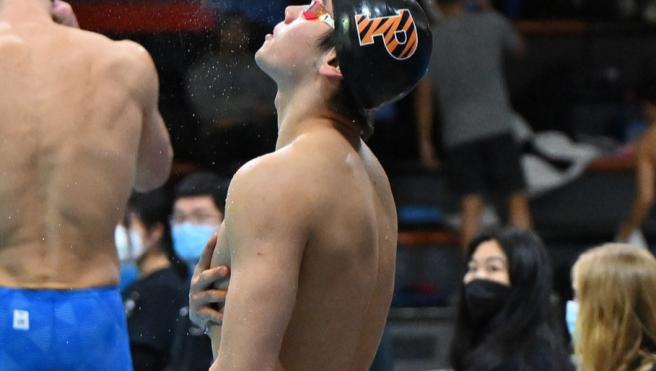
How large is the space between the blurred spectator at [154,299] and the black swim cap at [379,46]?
2461 mm

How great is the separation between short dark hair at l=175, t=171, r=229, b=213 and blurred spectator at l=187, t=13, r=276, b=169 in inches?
9.0

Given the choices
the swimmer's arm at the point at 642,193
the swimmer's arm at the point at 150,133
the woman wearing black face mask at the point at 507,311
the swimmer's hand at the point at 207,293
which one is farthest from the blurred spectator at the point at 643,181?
the swimmer's hand at the point at 207,293

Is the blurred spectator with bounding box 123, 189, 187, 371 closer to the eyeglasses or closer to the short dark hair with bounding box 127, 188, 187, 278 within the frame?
the short dark hair with bounding box 127, 188, 187, 278

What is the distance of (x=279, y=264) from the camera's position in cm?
245

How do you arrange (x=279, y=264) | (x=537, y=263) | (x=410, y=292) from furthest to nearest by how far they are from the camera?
(x=410, y=292), (x=537, y=263), (x=279, y=264)

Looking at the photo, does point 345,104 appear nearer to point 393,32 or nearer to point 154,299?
point 393,32

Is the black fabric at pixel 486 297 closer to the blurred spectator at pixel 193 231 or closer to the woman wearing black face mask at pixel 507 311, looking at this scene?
the woman wearing black face mask at pixel 507 311

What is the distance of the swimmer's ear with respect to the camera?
2.66 metres

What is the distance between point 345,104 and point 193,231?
2412mm

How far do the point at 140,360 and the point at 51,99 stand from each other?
65.0 inches

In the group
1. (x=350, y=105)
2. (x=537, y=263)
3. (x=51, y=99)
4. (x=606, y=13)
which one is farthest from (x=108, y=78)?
(x=606, y=13)

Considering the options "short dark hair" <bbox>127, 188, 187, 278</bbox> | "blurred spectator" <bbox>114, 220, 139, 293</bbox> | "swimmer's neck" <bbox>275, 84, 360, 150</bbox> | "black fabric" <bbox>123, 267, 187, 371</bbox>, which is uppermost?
"swimmer's neck" <bbox>275, 84, 360, 150</bbox>

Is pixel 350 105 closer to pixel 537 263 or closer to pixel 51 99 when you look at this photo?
pixel 51 99

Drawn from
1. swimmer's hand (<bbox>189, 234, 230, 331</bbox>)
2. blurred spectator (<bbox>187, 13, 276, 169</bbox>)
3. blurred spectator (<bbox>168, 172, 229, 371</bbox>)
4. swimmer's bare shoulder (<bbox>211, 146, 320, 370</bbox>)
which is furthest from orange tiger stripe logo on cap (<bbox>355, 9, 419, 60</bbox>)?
blurred spectator (<bbox>168, 172, 229, 371</bbox>)
